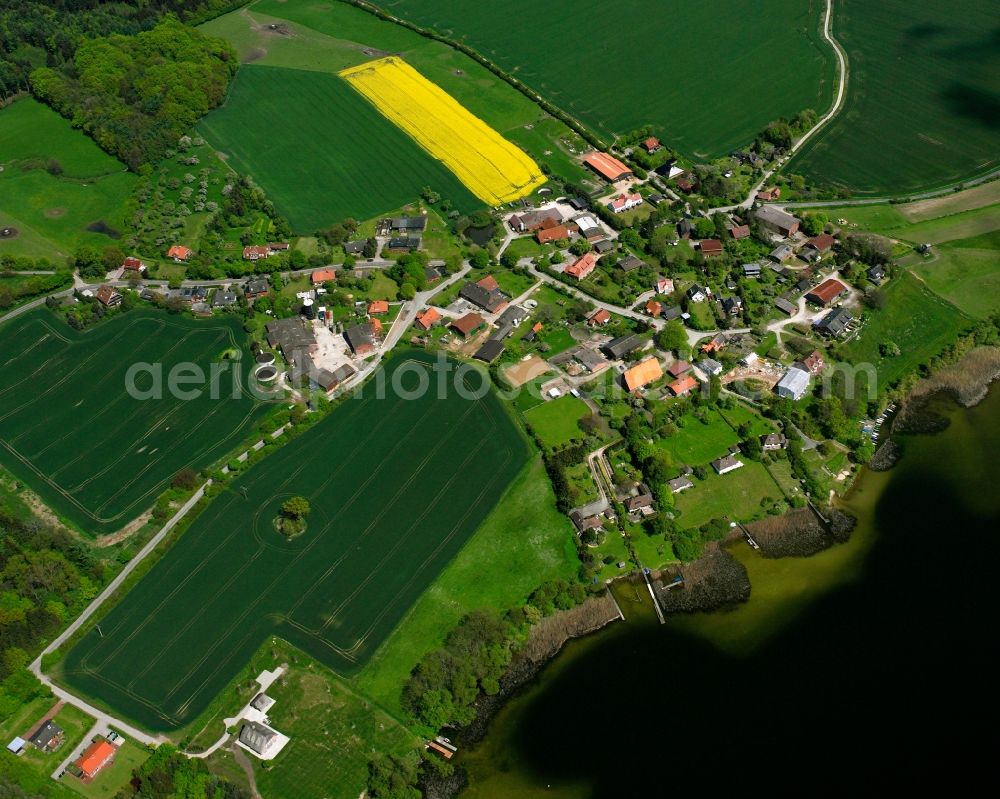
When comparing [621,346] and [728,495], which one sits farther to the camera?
[621,346]

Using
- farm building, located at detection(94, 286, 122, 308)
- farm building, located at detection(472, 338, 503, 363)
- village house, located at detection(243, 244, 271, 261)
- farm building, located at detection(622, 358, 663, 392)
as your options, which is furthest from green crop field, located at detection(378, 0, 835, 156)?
farm building, located at detection(94, 286, 122, 308)

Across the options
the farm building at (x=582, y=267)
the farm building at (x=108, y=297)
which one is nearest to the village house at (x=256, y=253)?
the farm building at (x=108, y=297)

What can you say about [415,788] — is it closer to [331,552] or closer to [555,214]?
[331,552]

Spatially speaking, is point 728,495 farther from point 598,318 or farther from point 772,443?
point 598,318

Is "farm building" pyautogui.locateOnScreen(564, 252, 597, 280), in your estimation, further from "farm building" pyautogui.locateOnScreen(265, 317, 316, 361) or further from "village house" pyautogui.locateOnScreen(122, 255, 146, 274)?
"village house" pyautogui.locateOnScreen(122, 255, 146, 274)

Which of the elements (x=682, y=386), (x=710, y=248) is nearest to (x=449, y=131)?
(x=710, y=248)

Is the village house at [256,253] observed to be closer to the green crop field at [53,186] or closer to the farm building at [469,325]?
the green crop field at [53,186]
